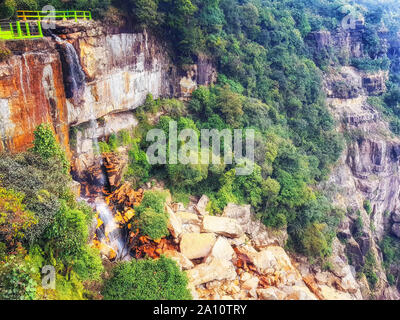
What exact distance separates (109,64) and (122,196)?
7726mm

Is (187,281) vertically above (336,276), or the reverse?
(187,281)

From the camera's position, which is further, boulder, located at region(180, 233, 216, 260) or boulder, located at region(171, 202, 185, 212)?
boulder, located at region(171, 202, 185, 212)

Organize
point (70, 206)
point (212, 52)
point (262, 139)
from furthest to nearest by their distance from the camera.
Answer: point (212, 52) < point (262, 139) < point (70, 206)

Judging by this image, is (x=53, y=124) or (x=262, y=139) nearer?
(x=53, y=124)

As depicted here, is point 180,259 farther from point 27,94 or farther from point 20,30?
point 20,30

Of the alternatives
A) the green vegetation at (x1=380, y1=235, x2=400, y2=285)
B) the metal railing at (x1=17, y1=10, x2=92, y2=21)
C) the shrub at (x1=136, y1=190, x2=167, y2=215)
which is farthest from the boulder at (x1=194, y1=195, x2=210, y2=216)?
the green vegetation at (x1=380, y1=235, x2=400, y2=285)

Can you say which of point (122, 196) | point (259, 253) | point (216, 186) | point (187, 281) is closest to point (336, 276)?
point (259, 253)

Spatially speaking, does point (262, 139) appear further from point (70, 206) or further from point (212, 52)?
point (70, 206)

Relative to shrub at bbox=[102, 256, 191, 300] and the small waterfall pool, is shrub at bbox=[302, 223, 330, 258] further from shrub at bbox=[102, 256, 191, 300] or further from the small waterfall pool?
the small waterfall pool

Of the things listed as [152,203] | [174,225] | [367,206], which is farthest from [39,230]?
[367,206]

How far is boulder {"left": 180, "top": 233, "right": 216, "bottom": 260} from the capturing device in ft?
54.3

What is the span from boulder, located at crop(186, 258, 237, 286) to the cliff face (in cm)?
884
